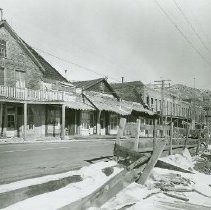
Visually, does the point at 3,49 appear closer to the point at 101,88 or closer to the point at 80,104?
the point at 80,104

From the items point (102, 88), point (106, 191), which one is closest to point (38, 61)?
point (102, 88)

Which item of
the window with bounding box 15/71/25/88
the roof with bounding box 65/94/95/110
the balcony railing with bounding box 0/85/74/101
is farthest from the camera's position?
the roof with bounding box 65/94/95/110

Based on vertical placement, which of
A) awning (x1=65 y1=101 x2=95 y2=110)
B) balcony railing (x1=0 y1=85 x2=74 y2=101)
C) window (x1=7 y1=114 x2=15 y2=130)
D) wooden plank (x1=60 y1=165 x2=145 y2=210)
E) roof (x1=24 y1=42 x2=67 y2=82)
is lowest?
wooden plank (x1=60 y1=165 x2=145 y2=210)

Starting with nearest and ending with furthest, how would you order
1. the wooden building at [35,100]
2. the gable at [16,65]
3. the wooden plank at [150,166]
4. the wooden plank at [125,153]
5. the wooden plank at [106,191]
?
the wooden plank at [106,191] → the wooden plank at [150,166] → the wooden plank at [125,153] → the wooden building at [35,100] → the gable at [16,65]

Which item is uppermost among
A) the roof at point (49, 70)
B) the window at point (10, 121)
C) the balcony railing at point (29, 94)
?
the roof at point (49, 70)

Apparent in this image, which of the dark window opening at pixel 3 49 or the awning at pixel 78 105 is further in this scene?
the awning at pixel 78 105

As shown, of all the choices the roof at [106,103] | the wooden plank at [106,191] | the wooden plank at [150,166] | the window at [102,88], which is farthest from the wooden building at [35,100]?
the wooden plank at [106,191]

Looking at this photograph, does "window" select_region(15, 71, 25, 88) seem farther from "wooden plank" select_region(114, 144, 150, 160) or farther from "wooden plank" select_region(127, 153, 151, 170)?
"wooden plank" select_region(127, 153, 151, 170)

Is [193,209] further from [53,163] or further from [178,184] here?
[53,163]

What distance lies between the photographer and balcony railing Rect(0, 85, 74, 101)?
87.9 ft

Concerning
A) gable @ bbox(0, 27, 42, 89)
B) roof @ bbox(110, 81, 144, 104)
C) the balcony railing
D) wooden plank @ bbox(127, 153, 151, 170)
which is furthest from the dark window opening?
roof @ bbox(110, 81, 144, 104)

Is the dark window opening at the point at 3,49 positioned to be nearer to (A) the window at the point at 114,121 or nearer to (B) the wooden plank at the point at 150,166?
(A) the window at the point at 114,121

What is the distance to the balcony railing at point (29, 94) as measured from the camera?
2680cm

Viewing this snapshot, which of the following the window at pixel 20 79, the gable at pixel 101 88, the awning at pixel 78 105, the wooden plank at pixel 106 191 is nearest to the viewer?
the wooden plank at pixel 106 191
